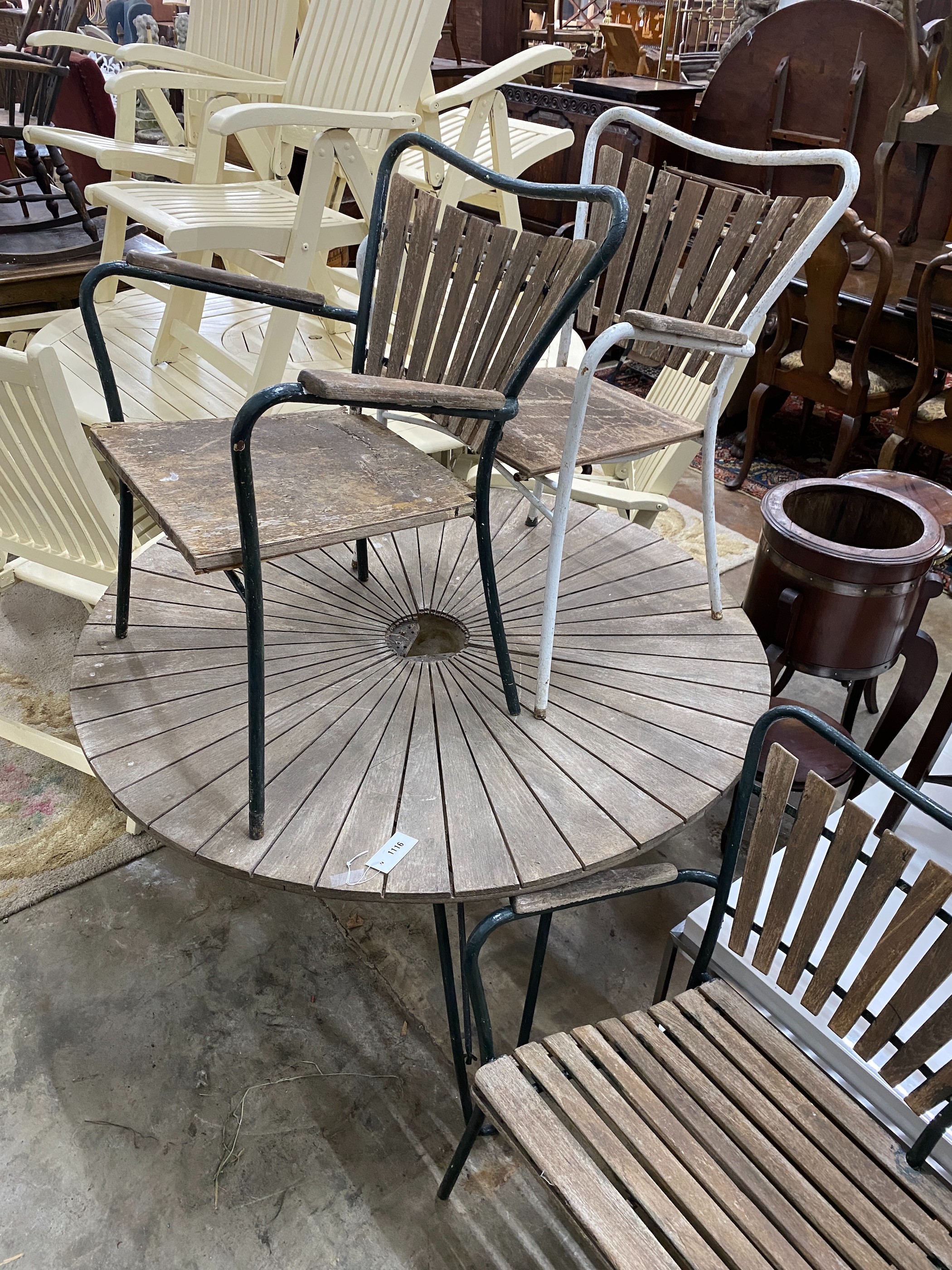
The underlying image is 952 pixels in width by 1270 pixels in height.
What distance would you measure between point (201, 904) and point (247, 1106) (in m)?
0.47

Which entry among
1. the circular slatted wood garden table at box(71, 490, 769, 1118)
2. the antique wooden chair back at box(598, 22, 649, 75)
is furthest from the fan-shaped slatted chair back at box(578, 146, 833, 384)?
the antique wooden chair back at box(598, 22, 649, 75)

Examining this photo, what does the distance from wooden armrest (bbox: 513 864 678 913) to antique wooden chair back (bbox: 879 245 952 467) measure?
2426 mm

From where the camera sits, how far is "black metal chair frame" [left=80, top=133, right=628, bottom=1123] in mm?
1121

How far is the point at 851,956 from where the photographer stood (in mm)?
1065

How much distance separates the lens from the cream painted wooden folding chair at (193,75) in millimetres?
2557

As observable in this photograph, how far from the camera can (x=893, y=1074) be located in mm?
1066

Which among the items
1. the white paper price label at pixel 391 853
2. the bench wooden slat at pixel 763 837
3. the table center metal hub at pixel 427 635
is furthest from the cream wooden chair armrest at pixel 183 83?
the bench wooden slat at pixel 763 837

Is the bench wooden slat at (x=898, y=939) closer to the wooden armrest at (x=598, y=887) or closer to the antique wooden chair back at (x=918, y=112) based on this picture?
the wooden armrest at (x=598, y=887)

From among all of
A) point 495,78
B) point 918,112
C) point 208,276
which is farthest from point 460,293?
point 918,112

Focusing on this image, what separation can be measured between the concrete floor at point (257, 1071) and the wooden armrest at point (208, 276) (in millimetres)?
1218

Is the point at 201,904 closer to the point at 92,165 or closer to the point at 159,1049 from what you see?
the point at 159,1049

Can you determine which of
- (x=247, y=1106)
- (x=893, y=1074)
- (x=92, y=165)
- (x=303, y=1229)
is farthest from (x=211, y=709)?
(x=92, y=165)

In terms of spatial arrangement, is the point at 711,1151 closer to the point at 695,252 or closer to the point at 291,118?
the point at 695,252

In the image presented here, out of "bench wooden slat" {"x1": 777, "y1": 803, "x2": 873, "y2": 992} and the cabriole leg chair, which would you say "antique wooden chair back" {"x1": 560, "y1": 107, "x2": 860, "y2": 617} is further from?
"bench wooden slat" {"x1": 777, "y1": 803, "x2": 873, "y2": 992}
